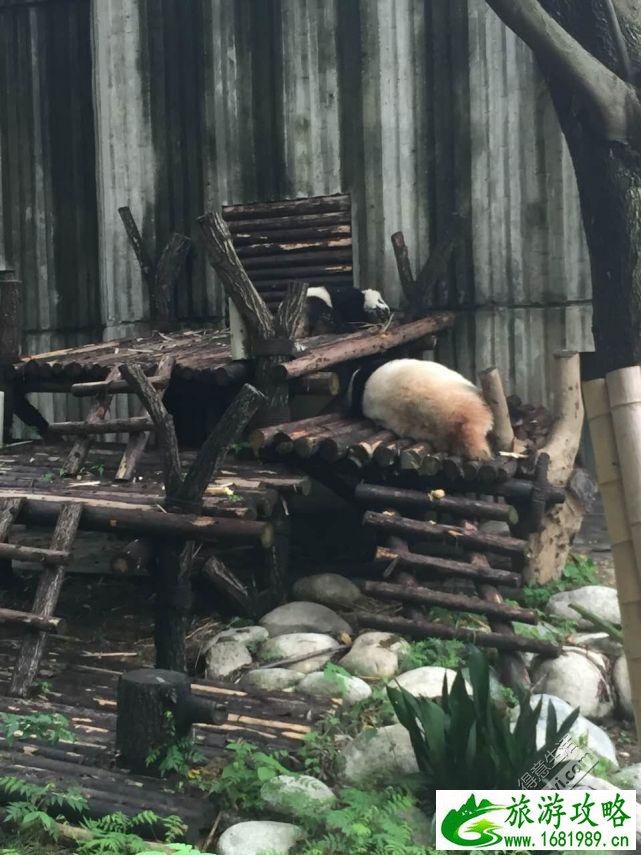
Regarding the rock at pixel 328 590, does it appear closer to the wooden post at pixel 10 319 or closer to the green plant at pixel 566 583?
the green plant at pixel 566 583

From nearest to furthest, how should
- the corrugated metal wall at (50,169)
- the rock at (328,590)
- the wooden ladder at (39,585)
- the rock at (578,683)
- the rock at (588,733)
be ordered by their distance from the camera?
the rock at (588,733)
the wooden ladder at (39,585)
the rock at (578,683)
the rock at (328,590)
the corrugated metal wall at (50,169)

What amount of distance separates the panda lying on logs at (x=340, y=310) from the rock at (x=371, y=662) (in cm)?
386

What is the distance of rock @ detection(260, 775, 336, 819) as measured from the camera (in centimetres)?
434

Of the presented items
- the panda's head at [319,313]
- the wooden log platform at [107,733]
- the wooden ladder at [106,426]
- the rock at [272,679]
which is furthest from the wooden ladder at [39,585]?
the panda's head at [319,313]

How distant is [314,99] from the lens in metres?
10.0

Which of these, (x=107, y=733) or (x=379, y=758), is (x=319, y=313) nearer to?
(x=107, y=733)

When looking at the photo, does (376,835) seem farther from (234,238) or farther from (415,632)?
(234,238)

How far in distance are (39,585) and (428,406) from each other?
3169 millimetres

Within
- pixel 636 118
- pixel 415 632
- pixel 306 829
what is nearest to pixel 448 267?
pixel 636 118

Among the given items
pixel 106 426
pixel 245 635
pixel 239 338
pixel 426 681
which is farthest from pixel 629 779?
pixel 106 426

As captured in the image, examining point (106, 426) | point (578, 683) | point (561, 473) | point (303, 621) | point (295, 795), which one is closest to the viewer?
point (295, 795)

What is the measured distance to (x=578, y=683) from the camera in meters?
5.95

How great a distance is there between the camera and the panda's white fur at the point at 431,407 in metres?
7.32

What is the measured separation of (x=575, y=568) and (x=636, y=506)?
16.4 feet
